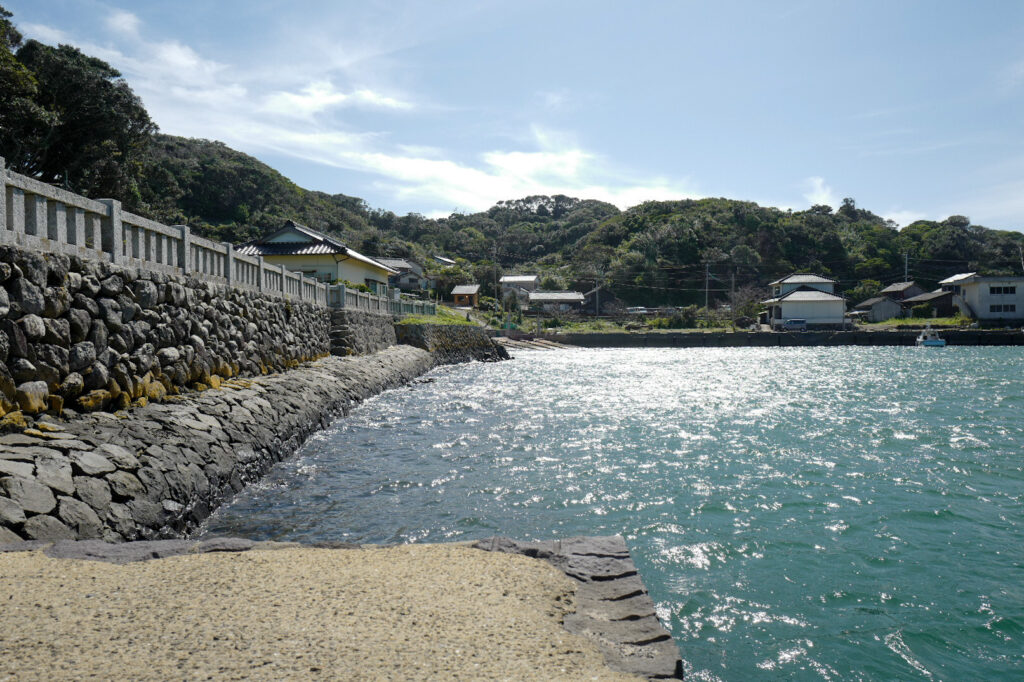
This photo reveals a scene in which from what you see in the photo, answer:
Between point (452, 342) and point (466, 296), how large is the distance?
28573 mm

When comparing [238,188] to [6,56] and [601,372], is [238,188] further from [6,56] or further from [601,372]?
[601,372]

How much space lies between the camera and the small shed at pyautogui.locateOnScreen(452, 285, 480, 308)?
6950cm

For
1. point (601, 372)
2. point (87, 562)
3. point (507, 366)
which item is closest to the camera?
point (87, 562)

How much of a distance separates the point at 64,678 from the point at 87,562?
2119mm

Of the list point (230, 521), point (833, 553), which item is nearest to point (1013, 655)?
point (833, 553)

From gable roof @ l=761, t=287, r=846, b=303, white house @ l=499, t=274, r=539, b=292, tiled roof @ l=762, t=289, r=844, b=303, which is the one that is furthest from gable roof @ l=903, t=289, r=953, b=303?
white house @ l=499, t=274, r=539, b=292

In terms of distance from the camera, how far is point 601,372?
34.3 metres

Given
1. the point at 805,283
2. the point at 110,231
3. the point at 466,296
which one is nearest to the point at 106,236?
the point at 110,231

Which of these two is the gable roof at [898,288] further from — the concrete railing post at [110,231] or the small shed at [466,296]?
the concrete railing post at [110,231]

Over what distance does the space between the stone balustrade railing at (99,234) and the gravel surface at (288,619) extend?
461cm

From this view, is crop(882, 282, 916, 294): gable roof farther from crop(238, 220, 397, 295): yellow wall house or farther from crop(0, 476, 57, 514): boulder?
crop(0, 476, 57, 514): boulder

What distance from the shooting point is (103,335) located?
28.4 ft

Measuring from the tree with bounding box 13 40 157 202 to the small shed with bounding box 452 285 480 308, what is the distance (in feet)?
135

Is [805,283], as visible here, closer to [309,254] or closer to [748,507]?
A: [309,254]
